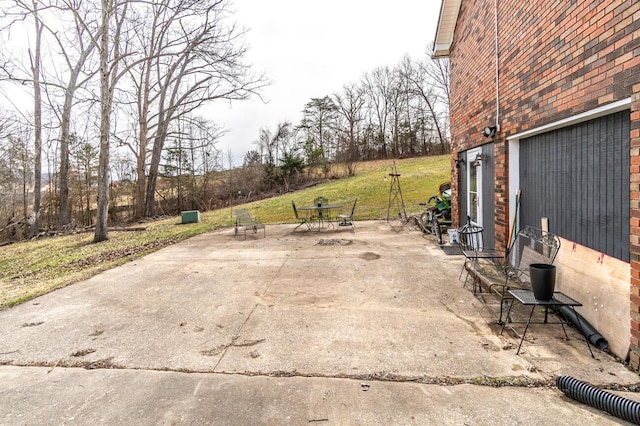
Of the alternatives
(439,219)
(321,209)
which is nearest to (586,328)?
(439,219)

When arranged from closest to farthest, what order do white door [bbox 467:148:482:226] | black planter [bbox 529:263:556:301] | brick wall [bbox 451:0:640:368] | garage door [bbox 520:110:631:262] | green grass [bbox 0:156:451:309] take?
brick wall [bbox 451:0:640:368] < garage door [bbox 520:110:631:262] < black planter [bbox 529:263:556:301] < green grass [bbox 0:156:451:309] < white door [bbox 467:148:482:226]

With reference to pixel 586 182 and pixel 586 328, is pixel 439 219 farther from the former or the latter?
pixel 586 328

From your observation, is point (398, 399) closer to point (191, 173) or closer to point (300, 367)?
point (300, 367)

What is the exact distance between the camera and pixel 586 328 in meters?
3.15

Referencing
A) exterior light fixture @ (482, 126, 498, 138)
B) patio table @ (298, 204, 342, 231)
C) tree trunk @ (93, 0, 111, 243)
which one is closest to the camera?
exterior light fixture @ (482, 126, 498, 138)

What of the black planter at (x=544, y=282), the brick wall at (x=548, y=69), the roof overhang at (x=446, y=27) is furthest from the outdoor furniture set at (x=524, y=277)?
the roof overhang at (x=446, y=27)

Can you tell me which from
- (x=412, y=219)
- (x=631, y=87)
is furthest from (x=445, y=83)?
(x=631, y=87)

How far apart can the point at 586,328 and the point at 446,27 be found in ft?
24.1

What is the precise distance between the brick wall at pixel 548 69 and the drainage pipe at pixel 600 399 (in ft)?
2.22

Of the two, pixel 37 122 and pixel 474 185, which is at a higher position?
pixel 37 122

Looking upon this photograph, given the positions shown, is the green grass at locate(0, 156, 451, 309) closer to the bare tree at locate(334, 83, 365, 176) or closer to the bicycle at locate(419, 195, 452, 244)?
the bicycle at locate(419, 195, 452, 244)

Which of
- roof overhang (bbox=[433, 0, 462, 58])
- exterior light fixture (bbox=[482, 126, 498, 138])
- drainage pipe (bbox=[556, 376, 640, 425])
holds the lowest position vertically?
drainage pipe (bbox=[556, 376, 640, 425])

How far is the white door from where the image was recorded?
6598mm

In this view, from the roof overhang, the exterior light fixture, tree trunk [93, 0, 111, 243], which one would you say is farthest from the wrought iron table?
tree trunk [93, 0, 111, 243]
